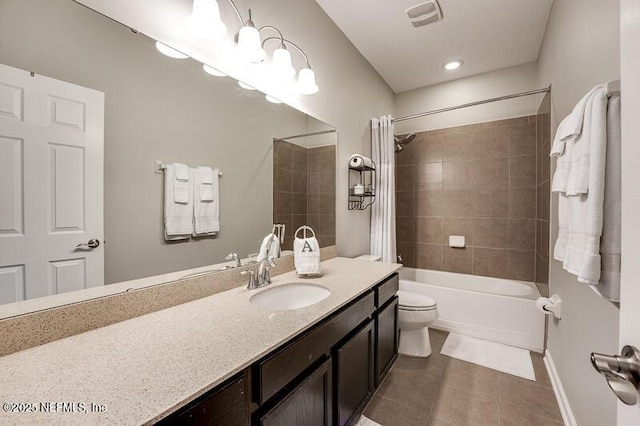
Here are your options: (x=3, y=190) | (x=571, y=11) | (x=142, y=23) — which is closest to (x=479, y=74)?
(x=571, y=11)

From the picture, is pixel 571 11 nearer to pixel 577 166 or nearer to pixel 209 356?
pixel 577 166

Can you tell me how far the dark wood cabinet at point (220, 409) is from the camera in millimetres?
608

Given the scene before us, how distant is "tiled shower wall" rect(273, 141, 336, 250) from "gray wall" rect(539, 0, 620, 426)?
5.00 ft

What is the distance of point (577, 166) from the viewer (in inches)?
40.3

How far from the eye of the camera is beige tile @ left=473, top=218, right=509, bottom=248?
2.90 m

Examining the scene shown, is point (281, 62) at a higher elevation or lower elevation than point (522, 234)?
higher

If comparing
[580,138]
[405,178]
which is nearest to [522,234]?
[405,178]

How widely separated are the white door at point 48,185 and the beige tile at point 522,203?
3.41m

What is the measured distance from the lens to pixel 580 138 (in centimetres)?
104

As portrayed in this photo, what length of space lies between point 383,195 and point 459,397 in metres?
1.74

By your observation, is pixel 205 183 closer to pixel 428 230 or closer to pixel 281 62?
pixel 281 62

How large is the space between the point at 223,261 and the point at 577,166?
1.60m

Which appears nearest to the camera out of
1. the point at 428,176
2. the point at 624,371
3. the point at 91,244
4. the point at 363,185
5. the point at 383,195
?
the point at 624,371

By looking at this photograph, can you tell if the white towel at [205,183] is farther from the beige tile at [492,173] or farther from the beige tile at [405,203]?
the beige tile at [492,173]
